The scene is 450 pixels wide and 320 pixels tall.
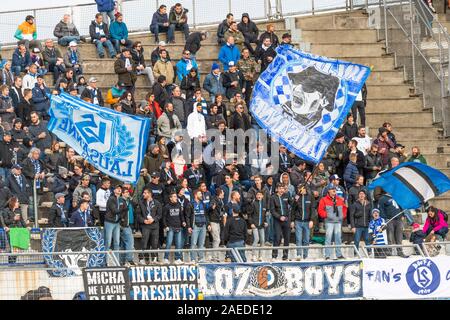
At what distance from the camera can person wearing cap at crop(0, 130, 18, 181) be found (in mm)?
25062

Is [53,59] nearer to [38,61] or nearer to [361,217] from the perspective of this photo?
[38,61]

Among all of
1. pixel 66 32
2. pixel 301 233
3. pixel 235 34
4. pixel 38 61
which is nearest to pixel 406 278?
pixel 301 233

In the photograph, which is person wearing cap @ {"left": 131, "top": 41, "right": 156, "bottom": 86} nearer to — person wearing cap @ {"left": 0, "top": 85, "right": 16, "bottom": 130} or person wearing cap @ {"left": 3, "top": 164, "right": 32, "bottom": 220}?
person wearing cap @ {"left": 0, "top": 85, "right": 16, "bottom": 130}

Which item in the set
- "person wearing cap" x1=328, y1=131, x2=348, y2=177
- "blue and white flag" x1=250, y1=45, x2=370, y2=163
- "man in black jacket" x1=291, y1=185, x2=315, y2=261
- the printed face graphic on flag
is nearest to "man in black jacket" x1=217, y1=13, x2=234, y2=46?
"person wearing cap" x1=328, y1=131, x2=348, y2=177

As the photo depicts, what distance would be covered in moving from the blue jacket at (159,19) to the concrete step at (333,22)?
4.80m

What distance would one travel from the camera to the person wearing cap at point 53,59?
29.9 meters

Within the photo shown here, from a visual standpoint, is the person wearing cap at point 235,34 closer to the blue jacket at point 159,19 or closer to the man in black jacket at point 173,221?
the blue jacket at point 159,19

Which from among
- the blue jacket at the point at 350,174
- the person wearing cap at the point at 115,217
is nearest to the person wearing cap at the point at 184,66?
the blue jacket at the point at 350,174

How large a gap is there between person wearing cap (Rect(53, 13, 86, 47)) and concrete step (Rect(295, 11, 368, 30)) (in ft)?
25.1

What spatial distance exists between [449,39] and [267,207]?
10565 mm

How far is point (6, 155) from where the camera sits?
82.4 feet
